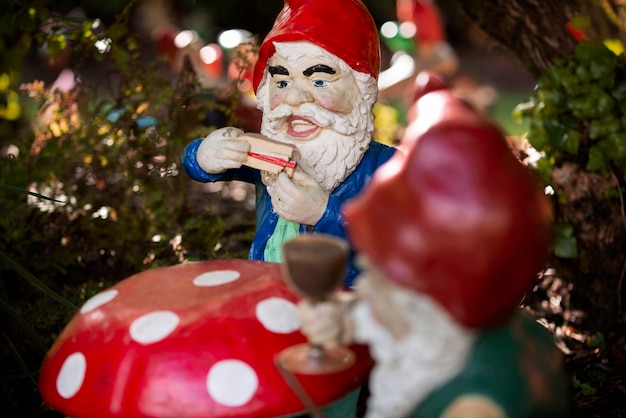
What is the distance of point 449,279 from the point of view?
50.3 inches

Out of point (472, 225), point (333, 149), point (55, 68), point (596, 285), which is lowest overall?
point (55, 68)

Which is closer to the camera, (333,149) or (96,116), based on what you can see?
(333,149)

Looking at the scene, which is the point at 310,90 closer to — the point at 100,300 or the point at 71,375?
the point at 100,300

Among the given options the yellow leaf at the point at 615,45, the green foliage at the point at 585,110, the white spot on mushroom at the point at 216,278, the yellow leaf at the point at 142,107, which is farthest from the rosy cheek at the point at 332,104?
the yellow leaf at the point at 615,45

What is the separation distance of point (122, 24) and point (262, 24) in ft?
19.7

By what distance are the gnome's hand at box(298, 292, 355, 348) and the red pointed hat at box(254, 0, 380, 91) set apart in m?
0.97

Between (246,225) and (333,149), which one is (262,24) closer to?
(246,225)

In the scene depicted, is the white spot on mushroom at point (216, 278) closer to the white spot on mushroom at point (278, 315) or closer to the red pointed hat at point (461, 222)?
the white spot on mushroom at point (278, 315)

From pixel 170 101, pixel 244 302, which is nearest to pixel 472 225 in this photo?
pixel 244 302

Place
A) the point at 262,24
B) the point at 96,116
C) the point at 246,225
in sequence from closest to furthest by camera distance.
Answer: the point at 96,116
the point at 246,225
the point at 262,24

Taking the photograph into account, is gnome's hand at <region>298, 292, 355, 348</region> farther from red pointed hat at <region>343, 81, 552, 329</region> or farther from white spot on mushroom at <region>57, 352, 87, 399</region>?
white spot on mushroom at <region>57, 352, 87, 399</region>

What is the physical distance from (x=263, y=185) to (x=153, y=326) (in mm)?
807

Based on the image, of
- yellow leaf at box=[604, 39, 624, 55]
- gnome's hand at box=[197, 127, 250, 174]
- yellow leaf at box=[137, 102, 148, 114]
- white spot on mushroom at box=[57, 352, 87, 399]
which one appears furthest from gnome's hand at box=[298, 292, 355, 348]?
yellow leaf at box=[604, 39, 624, 55]

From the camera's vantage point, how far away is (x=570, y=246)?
3.08 m
